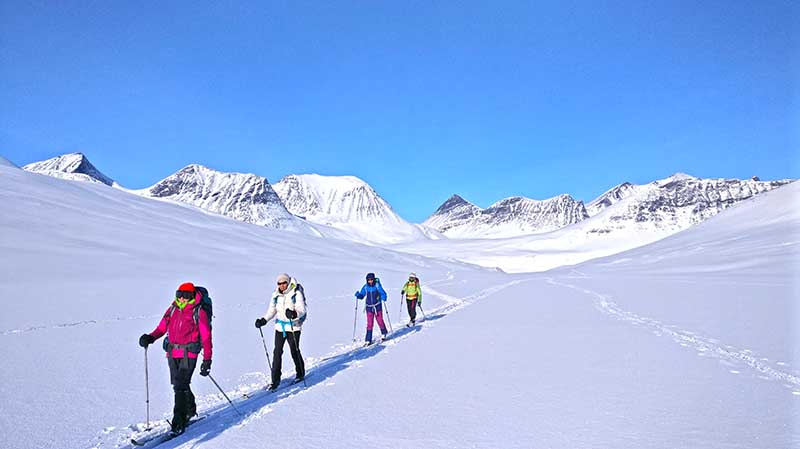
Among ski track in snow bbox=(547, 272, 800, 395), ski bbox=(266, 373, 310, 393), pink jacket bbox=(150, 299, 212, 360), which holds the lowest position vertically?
ski bbox=(266, 373, 310, 393)

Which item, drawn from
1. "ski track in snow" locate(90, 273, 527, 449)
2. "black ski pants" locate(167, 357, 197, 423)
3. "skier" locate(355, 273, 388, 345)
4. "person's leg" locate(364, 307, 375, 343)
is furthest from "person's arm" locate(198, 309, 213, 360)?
"skier" locate(355, 273, 388, 345)

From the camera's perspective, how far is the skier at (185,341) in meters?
6.95

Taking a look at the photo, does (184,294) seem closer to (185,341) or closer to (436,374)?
(185,341)

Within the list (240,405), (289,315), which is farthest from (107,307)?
(240,405)

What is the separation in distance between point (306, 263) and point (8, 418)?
4805 cm

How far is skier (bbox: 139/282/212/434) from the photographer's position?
A: 22.8 feet

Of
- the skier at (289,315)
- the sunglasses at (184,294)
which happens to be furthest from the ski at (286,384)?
the sunglasses at (184,294)

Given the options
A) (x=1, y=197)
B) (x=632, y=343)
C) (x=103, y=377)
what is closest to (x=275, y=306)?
A: (x=103, y=377)

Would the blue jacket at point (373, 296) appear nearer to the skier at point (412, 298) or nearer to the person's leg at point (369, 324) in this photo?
the person's leg at point (369, 324)

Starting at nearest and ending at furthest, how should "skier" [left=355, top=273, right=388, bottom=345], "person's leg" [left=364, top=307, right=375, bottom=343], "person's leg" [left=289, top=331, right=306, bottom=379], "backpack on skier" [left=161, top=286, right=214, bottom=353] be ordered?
1. "backpack on skier" [left=161, top=286, right=214, bottom=353]
2. "person's leg" [left=289, top=331, right=306, bottom=379]
3. "person's leg" [left=364, top=307, right=375, bottom=343]
4. "skier" [left=355, top=273, right=388, bottom=345]

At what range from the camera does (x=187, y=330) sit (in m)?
7.02

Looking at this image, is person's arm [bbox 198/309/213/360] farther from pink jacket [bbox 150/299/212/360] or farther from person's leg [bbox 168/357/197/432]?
person's leg [bbox 168/357/197/432]

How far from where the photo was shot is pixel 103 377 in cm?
946

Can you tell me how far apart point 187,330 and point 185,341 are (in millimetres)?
161
